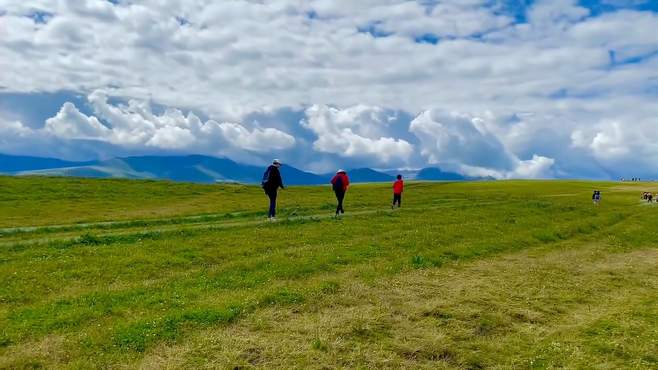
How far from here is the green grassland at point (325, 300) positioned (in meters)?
12.2

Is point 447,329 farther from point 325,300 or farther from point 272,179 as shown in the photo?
point 272,179

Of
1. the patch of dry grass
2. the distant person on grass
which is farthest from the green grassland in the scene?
the distant person on grass

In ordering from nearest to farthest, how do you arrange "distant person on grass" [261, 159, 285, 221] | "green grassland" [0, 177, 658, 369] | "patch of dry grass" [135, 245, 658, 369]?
1. "patch of dry grass" [135, 245, 658, 369]
2. "green grassland" [0, 177, 658, 369]
3. "distant person on grass" [261, 159, 285, 221]

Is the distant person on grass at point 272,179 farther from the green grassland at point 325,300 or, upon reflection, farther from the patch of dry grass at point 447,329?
the patch of dry grass at point 447,329

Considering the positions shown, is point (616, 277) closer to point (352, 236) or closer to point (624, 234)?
point (352, 236)

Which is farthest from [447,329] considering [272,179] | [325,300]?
[272,179]

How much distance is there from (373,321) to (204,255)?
10980mm

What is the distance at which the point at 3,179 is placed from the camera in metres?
86.5

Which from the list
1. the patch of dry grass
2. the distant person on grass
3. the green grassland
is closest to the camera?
the patch of dry grass

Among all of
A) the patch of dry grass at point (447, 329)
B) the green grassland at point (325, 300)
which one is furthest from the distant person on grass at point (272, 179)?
the patch of dry grass at point (447, 329)

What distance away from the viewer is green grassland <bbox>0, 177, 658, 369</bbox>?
1216 centimetres

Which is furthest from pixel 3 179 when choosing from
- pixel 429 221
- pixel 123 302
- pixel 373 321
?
pixel 373 321

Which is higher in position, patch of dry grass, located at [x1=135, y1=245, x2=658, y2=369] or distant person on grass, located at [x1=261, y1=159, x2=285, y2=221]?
distant person on grass, located at [x1=261, y1=159, x2=285, y2=221]

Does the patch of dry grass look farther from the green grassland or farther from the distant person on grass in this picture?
the distant person on grass
